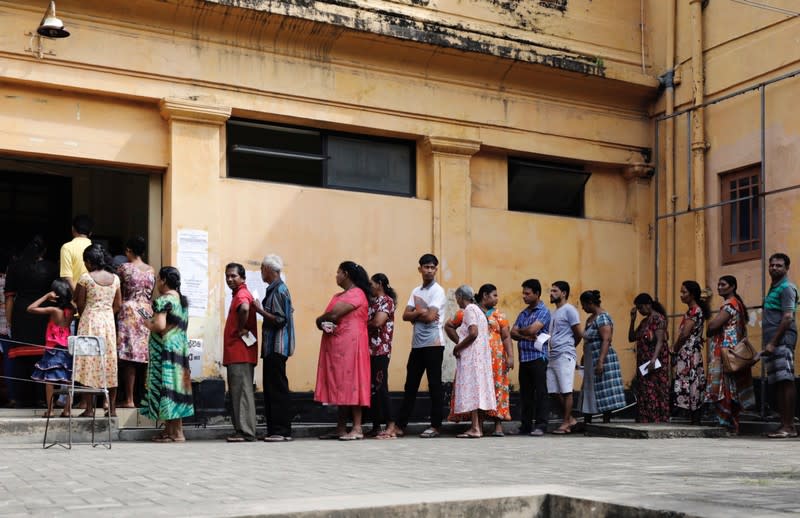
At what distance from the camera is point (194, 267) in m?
11.9

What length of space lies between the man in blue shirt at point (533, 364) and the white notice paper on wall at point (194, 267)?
3338 mm

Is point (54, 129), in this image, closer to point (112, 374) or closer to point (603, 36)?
point (112, 374)

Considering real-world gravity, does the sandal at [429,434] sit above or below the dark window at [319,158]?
below

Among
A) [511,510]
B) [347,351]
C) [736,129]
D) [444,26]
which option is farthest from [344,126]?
[511,510]

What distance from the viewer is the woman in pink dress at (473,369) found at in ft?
36.2

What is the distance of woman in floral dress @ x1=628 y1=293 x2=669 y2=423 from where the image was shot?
485 inches

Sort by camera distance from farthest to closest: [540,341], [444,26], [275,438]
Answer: [444,26] < [540,341] < [275,438]

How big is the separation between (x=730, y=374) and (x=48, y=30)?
750 cm

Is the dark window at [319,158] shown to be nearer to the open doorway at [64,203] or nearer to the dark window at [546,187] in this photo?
the open doorway at [64,203]

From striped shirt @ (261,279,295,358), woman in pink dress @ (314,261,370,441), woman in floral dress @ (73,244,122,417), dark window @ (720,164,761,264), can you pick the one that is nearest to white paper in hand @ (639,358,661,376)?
dark window @ (720,164,761,264)

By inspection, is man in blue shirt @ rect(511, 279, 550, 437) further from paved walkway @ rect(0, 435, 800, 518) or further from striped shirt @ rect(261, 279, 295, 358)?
striped shirt @ rect(261, 279, 295, 358)

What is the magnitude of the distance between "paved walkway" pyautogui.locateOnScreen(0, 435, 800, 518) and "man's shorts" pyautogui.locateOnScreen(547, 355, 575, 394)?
195 centimetres

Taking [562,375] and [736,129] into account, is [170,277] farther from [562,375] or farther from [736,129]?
[736,129]

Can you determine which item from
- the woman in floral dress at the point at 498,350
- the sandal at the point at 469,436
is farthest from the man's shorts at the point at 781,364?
the sandal at the point at 469,436
